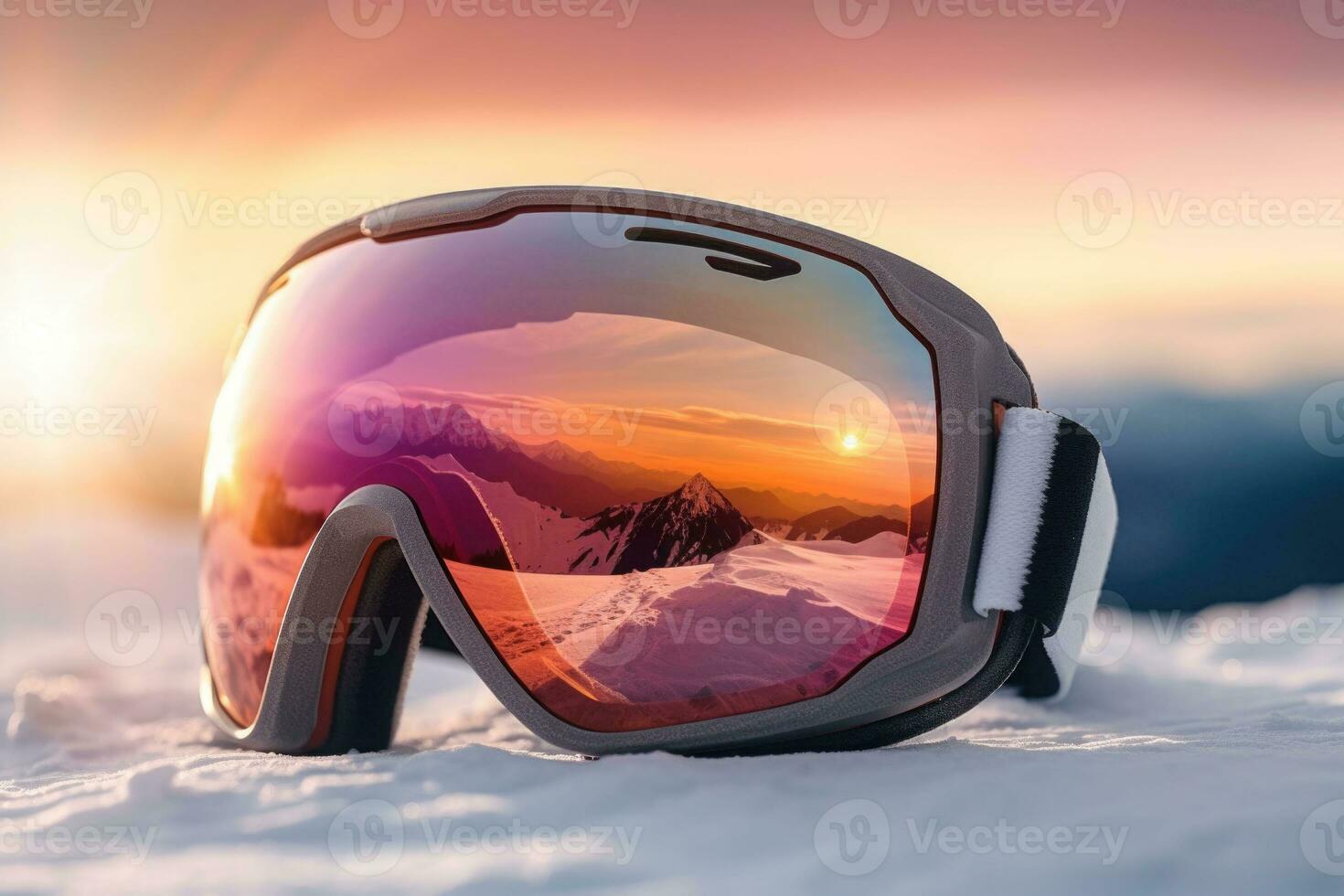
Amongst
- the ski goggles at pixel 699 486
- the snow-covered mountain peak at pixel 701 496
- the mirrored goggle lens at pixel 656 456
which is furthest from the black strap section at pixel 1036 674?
the snow-covered mountain peak at pixel 701 496

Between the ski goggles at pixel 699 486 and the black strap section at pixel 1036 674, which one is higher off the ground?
the ski goggles at pixel 699 486

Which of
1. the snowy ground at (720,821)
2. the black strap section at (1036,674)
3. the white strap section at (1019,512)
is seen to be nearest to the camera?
the snowy ground at (720,821)

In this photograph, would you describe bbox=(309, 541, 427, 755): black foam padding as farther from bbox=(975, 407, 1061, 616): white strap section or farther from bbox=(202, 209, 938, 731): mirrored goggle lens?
bbox=(975, 407, 1061, 616): white strap section

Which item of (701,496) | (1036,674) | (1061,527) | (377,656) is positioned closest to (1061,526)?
(1061,527)

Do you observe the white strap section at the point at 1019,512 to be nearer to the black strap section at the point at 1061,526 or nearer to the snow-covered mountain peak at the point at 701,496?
the black strap section at the point at 1061,526

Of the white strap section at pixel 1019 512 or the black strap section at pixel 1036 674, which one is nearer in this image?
the white strap section at pixel 1019 512

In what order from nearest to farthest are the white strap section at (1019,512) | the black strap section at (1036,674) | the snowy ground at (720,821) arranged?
1. the snowy ground at (720,821)
2. the white strap section at (1019,512)
3. the black strap section at (1036,674)

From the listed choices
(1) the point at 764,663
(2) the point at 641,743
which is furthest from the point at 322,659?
(1) the point at 764,663

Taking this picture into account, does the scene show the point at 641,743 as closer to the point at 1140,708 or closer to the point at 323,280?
the point at 323,280
